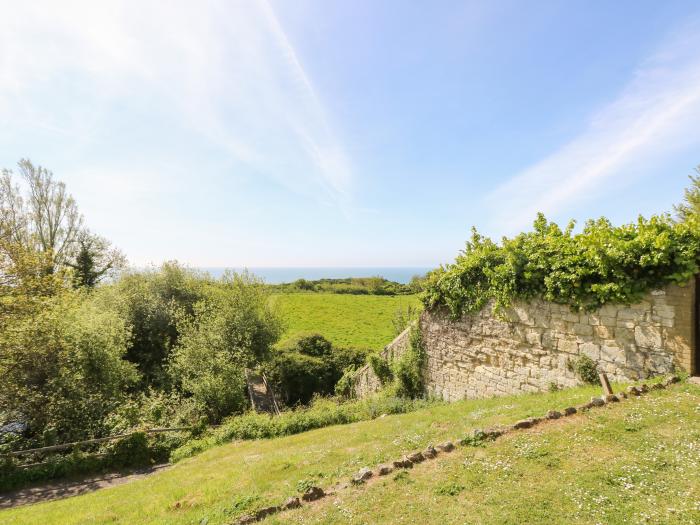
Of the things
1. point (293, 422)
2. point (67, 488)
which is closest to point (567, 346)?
point (293, 422)

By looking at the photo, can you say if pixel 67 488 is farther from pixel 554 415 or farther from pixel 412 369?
pixel 554 415

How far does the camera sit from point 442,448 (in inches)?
227

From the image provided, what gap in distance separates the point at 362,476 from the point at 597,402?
484cm

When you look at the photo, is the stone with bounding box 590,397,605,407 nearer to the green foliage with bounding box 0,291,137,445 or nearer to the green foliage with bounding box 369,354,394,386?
the green foliage with bounding box 369,354,394,386

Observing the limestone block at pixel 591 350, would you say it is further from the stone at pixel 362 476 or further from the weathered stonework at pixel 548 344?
the stone at pixel 362 476

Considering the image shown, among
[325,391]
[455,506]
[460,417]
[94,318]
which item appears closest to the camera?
[455,506]

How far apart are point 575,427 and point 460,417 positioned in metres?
2.87

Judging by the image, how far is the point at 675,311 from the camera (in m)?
6.61

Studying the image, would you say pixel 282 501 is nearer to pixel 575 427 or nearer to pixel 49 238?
pixel 575 427

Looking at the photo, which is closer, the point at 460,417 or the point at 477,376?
the point at 460,417

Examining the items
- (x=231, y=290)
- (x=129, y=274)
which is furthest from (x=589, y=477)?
(x=129, y=274)

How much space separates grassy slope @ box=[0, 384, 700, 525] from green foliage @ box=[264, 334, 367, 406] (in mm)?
12010

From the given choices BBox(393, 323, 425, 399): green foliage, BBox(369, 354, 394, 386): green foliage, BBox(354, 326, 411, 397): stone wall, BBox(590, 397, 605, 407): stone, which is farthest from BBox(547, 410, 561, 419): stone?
BBox(369, 354, 394, 386): green foliage

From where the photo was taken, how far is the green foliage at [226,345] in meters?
16.2
